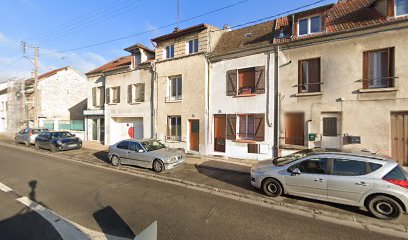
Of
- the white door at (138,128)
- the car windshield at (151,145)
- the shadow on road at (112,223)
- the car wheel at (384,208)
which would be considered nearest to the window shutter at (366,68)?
the car wheel at (384,208)

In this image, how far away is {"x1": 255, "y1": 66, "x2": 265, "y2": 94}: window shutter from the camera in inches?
453

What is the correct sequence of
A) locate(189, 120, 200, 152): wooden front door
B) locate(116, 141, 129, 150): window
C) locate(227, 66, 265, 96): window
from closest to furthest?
locate(116, 141, 129, 150): window → locate(227, 66, 265, 96): window → locate(189, 120, 200, 152): wooden front door

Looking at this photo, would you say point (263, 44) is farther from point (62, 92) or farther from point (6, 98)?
point (6, 98)

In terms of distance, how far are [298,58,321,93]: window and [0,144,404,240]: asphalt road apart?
267 inches

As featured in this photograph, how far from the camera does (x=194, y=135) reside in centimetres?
1393

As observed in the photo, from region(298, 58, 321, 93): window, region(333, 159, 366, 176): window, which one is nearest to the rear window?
region(333, 159, 366, 176): window

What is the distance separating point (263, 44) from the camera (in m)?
11.7

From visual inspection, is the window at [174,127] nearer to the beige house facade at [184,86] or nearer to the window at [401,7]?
the beige house facade at [184,86]

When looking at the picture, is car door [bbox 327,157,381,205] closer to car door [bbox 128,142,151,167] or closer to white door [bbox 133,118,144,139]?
car door [bbox 128,142,151,167]

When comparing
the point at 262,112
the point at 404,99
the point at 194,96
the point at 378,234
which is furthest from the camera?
the point at 194,96

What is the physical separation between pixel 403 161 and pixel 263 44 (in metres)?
7.88

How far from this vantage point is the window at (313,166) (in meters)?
6.02

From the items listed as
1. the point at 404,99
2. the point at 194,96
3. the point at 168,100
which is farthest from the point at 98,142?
the point at 404,99

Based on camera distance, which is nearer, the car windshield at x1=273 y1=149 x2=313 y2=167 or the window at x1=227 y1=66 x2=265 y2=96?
the car windshield at x1=273 y1=149 x2=313 y2=167
